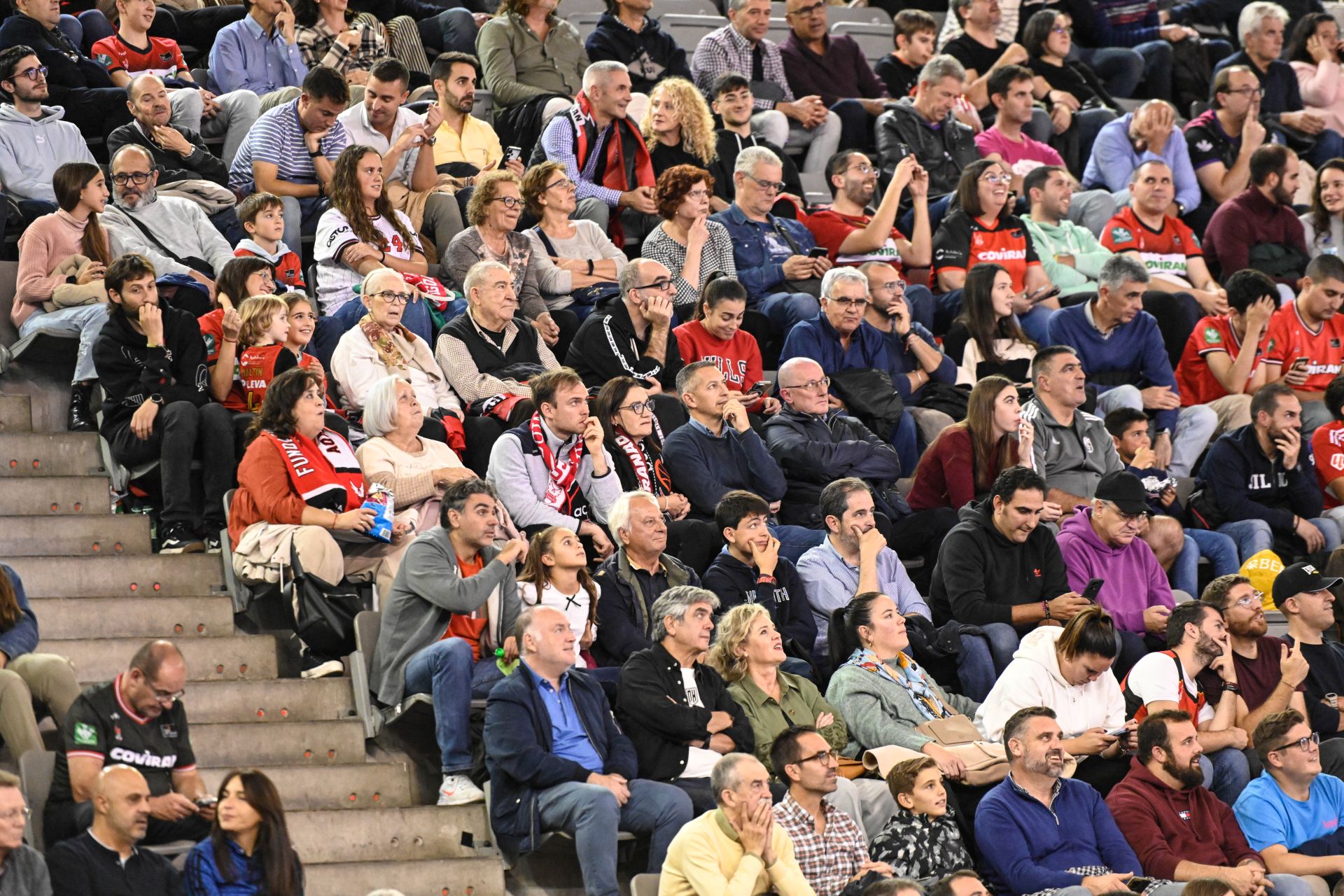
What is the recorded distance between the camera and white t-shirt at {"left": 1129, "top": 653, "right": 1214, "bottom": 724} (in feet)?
24.5

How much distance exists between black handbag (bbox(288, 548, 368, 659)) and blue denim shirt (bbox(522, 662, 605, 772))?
72cm

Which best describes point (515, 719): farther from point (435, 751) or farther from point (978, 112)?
point (978, 112)

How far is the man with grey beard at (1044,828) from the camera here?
6613 millimetres

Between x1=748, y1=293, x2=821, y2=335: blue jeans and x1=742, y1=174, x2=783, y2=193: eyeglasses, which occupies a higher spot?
x1=742, y1=174, x2=783, y2=193: eyeglasses

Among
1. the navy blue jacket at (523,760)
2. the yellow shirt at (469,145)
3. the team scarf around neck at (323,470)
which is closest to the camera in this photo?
the navy blue jacket at (523,760)

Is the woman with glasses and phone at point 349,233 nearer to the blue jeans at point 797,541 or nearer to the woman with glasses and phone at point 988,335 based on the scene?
the blue jeans at point 797,541

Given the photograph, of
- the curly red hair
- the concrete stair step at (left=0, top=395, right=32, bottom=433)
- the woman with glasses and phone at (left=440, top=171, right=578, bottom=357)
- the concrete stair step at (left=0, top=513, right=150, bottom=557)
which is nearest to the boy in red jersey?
the curly red hair

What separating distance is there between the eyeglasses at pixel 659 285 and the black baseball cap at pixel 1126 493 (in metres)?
1.93

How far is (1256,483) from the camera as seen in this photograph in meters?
9.01

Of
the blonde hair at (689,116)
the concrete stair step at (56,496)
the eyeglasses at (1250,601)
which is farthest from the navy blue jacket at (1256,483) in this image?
the concrete stair step at (56,496)

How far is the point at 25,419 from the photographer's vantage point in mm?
7762

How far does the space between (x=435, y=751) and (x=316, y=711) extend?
1.36ft

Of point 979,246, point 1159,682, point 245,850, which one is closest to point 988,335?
point 979,246

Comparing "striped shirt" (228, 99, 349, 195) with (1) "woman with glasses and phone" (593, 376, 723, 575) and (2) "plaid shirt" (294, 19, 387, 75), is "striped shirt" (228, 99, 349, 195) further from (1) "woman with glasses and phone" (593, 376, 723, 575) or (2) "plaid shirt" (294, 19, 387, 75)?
(1) "woman with glasses and phone" (593, 376, 723, 575)
